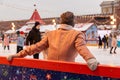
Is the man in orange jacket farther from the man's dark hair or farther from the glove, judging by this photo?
the glove

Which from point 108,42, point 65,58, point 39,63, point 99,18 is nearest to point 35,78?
point 39,63

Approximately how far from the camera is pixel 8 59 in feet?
8.98

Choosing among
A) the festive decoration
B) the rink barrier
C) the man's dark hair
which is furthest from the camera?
the man's dark hair

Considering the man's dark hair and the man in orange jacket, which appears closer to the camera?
the man in orange jacket

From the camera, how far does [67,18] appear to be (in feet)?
8.67

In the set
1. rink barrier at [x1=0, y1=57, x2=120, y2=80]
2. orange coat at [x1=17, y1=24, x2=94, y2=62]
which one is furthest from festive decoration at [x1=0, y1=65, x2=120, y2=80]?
orange coat at [x1=17, y1=24, x2=94, y2=62]

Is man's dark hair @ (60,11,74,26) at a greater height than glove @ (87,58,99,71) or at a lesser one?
greater

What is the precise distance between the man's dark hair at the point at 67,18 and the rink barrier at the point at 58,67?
43 centimetres

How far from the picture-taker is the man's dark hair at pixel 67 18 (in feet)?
8.63

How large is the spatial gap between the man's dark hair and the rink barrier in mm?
430

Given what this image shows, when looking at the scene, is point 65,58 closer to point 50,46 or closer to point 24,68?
point 50,46

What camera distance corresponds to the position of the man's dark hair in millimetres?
2629

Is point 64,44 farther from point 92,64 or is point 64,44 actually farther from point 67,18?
point 92,64

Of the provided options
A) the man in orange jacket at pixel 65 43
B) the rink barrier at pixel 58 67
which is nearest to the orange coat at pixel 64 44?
the man in orange jacket at pixel 65 43
